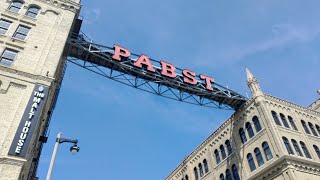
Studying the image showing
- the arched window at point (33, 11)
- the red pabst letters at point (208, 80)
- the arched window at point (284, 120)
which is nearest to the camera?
the arched window at point (33, 11)

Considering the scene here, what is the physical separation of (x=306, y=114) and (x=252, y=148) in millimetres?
9061

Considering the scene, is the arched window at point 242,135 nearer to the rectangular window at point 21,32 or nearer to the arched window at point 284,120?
the arched window at point 284,120

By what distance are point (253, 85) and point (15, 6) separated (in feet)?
86.4

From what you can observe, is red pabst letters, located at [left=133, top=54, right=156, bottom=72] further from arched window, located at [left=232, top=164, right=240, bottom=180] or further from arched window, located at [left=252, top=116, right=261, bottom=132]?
arched window, located at [left=232, top=164, right=240, bottom=180]

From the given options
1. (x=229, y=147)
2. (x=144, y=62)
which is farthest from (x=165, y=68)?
(x=229, y=147)

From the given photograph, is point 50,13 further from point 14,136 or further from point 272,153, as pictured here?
point 272,153

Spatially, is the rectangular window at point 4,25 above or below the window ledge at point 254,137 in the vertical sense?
above

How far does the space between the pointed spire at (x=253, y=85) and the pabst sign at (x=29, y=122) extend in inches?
902

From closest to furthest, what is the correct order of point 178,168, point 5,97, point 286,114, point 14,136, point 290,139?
point 14,136
point 5,97
point 290,139
point 286,114
point 178,168

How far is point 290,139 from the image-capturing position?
28.7 m

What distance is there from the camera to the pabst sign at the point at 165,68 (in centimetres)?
2862

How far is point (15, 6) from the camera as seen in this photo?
81.1 feet

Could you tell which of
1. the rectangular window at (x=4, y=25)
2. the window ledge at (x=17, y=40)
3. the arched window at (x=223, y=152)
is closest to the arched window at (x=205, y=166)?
the arched window at (x=223, y=152)

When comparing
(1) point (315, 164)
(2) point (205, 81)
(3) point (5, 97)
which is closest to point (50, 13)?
(3) point (5, 97)
